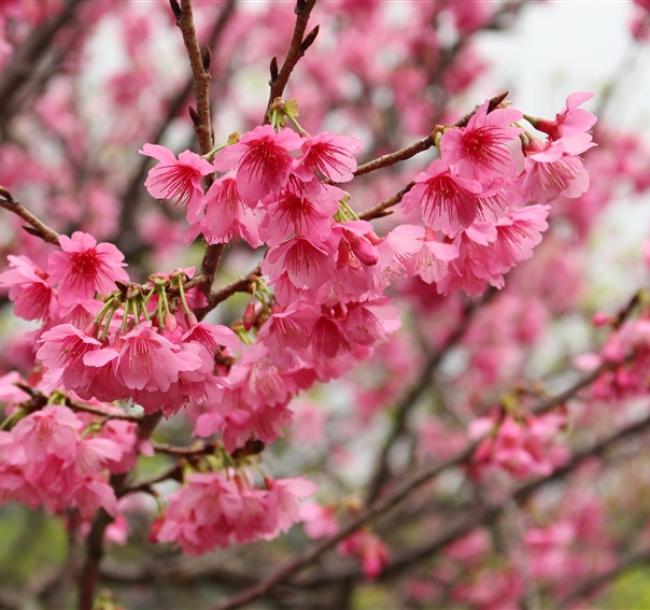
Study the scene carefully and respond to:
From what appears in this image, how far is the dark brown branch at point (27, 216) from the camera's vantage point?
4.36 feet

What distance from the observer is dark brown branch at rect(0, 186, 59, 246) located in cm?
133

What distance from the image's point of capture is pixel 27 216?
135cm

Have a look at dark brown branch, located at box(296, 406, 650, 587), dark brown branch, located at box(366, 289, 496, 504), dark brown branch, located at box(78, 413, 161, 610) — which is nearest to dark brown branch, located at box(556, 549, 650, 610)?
dark brown branch, located at box(296, 406, 650, 587)

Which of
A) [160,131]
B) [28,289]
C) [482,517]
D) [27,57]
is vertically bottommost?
[28,289]

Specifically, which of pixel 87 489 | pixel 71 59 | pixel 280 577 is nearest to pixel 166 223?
pixel 71 59

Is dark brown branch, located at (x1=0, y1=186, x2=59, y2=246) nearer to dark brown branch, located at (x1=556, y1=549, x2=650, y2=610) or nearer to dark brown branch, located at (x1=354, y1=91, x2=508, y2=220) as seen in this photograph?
dark brown branch, located at (x1=354, y1=91, x2=508, y2=220)

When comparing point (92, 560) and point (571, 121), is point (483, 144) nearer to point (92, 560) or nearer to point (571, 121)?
point (571, 121)

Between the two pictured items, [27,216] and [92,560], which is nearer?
[27,216]

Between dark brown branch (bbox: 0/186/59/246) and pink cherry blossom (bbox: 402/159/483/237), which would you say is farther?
dark brown branch (bbox: 0/186/59/246)

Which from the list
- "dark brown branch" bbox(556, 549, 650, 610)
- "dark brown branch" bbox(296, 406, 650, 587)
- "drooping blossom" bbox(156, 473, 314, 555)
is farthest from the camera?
"dark brown branch" bbox(556, 549, 650, 610)

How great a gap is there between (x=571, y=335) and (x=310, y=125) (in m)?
4.14

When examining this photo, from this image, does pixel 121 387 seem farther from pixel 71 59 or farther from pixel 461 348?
pixel 461 348

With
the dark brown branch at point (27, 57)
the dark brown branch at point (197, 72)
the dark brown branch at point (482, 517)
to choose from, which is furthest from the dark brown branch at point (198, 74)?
the dark brown branch at point (482, 517)

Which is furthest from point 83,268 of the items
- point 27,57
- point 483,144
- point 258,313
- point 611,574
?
point 611,574
